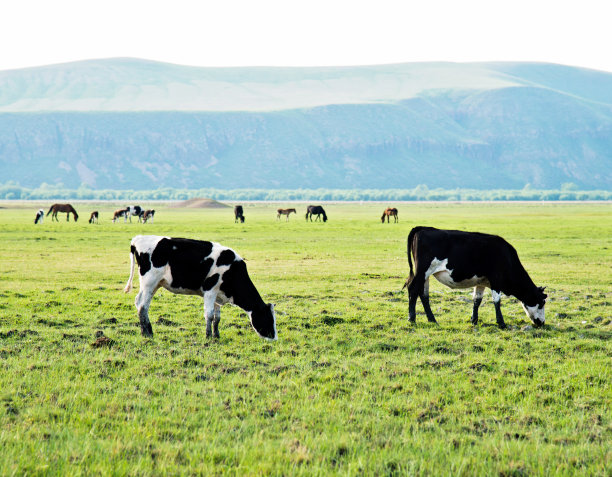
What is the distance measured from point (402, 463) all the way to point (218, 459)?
78.1 inches

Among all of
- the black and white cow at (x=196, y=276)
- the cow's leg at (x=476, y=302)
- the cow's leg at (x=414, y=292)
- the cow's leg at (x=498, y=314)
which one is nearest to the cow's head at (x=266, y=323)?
the black and white cow at (x=196, y=276)

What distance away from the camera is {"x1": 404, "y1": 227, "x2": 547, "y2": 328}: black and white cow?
1526 cm

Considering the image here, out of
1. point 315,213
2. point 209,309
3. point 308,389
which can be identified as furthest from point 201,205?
point 308,389

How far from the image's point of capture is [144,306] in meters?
13.5

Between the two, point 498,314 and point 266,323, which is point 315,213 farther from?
point 266,323

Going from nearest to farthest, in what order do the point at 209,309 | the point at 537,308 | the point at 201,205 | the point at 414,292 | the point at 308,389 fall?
the point at 308,389, the point at 209,309, the point at 537,308, the point at 414,292, the point at 201,205

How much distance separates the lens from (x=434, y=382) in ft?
33.7

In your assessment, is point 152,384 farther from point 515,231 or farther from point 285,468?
point 515,231

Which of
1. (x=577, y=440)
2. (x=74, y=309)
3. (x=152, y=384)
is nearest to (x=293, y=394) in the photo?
(x=152, y=384)

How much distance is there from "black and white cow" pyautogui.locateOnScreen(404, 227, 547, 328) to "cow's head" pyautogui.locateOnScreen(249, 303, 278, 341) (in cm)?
377

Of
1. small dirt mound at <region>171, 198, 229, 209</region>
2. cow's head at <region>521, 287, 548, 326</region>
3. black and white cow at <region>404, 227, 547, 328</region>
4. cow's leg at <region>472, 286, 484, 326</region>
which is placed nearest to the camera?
cow's head at <region>521, 287, 548, 326</region>

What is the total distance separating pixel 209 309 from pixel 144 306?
1326mm

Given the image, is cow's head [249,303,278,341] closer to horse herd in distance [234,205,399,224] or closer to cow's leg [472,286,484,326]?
cow's leg [472,286,484,326]

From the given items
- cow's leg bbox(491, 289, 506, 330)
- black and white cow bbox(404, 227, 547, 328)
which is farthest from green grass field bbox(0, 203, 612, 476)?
black and white cow bbox(404, 227, 547, 328)
